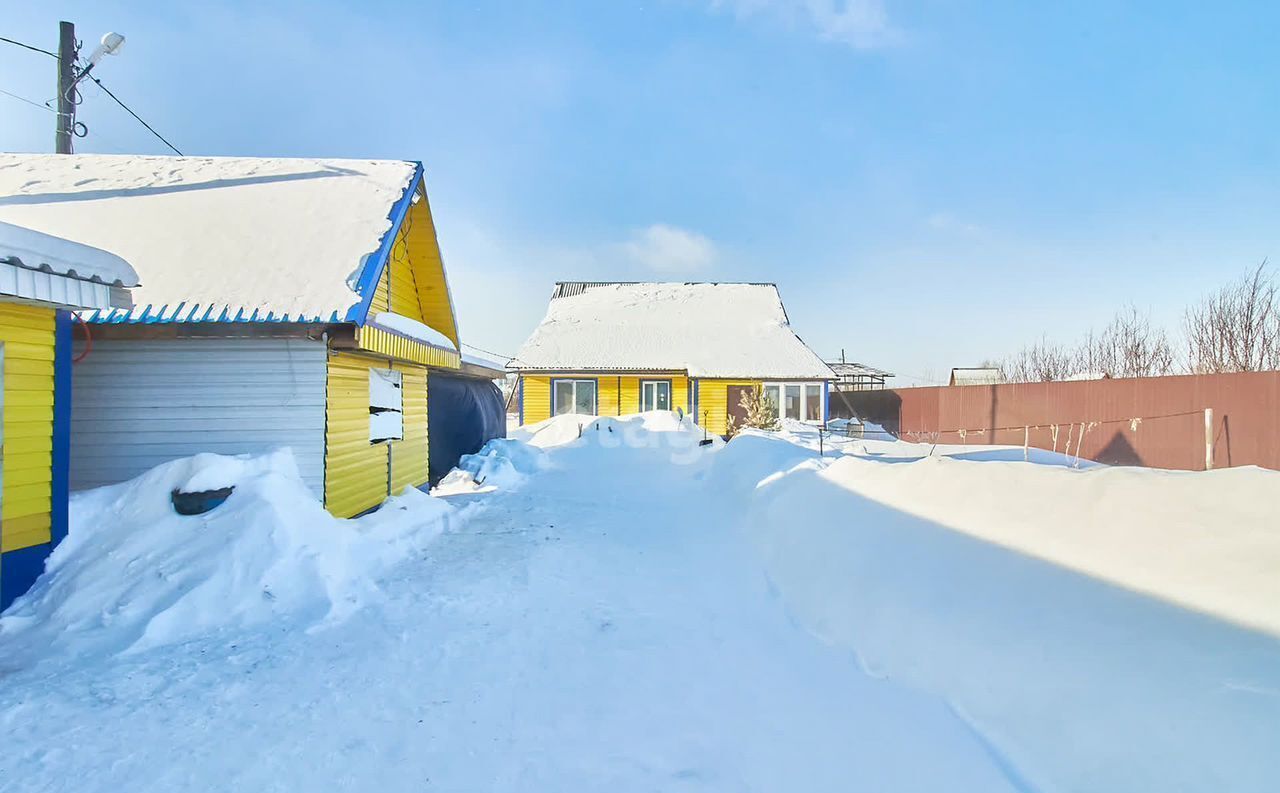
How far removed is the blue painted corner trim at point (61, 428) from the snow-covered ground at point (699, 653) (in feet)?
0.85

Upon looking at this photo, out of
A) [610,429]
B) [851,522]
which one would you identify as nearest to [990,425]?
[610,429]

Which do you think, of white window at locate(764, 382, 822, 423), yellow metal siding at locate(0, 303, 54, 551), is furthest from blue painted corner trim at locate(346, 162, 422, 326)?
white window at locate(764, 382, 822, 423)

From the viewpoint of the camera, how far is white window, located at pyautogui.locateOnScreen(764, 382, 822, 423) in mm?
23500

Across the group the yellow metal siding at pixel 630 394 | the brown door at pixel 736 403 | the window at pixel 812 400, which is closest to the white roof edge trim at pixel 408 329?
the yellow metal siding at pixel 630 394

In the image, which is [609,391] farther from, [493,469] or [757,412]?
[493,469]

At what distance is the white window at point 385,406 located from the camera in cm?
874

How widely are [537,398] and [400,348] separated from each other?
50.6 feet

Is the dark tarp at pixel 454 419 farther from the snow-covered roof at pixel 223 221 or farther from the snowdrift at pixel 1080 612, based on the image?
the snowdrift at pixel 1080 612

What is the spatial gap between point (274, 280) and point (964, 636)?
745 cm

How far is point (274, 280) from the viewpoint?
22.0 feet

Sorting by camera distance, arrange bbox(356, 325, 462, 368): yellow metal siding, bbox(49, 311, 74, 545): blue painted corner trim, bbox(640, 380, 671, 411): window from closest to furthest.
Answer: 1. bbox(49, 311, 74, 545): blue painted corner trim
2. bbox(356, 325, 462, 368): yellow metal siding
3. bbox(640, 380, 671, 411): window

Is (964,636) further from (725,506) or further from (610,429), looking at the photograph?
(610,429)

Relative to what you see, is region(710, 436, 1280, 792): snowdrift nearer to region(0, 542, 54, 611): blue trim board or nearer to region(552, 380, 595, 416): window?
region(0, 542, 54, 611): blue trim board

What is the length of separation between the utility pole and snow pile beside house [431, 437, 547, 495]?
10.3 metres
